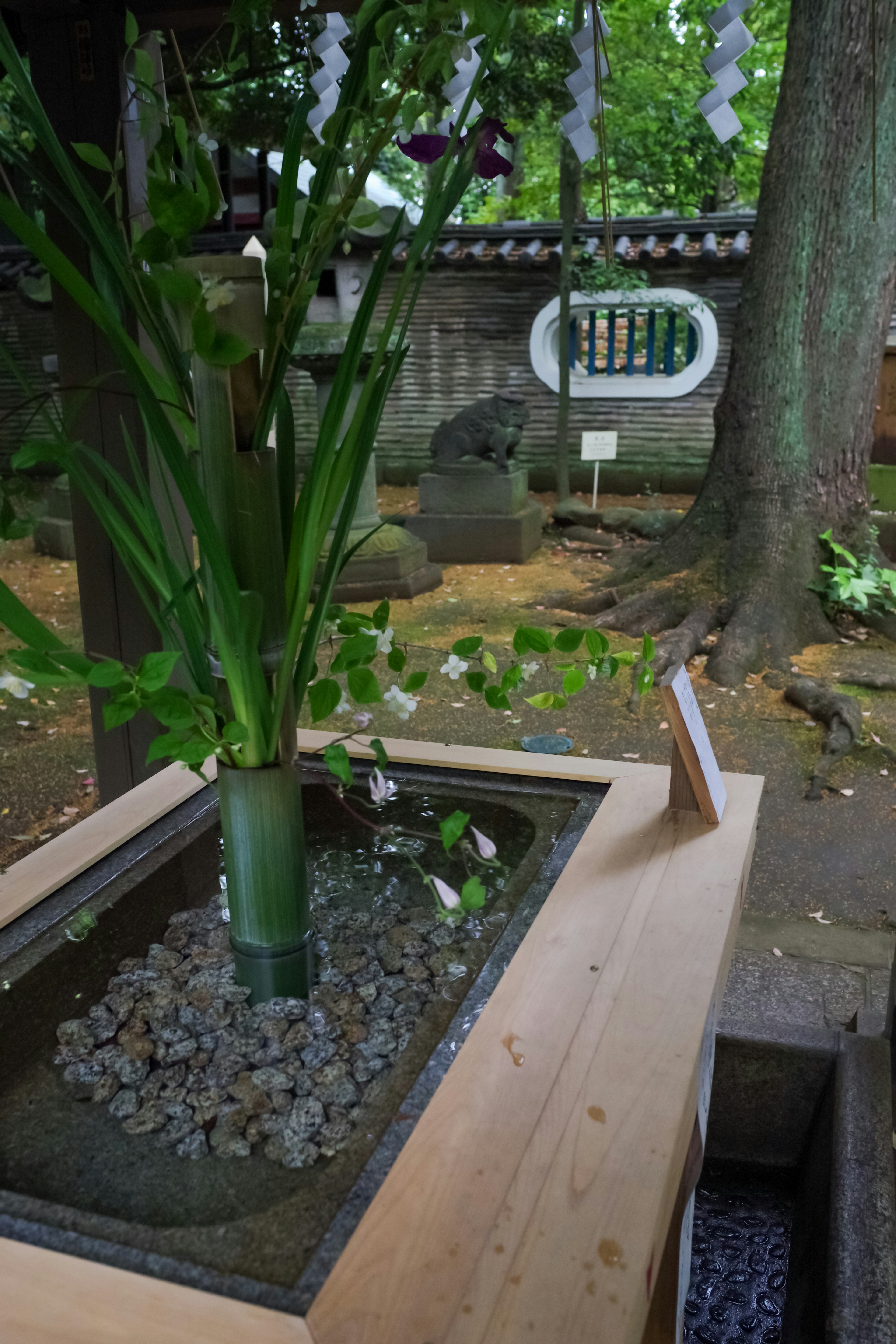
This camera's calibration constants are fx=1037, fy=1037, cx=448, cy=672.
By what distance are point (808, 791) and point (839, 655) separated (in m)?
1.39

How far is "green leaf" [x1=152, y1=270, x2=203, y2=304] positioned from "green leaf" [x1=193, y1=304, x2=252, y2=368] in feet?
0.05

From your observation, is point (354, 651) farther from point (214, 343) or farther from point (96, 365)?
point (96, 365)

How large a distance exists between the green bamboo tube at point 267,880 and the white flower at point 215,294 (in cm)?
50

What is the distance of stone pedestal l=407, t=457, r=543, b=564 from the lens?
6.46 meters

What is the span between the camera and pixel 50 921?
1.31 meters

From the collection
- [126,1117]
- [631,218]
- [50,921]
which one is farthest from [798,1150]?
[631,218]

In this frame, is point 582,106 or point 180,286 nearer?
point 180,286

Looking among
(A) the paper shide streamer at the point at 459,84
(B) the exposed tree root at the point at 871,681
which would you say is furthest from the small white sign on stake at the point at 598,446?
(A) the paper shide streamer at the point at 459,84

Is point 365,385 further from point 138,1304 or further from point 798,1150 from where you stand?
point 798,1150

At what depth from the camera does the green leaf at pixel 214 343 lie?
77 cm

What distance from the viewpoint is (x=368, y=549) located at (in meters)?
5.62

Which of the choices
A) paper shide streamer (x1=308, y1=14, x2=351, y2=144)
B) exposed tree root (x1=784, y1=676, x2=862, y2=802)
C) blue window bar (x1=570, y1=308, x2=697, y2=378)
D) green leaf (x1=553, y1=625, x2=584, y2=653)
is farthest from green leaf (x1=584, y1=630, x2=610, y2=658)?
blue window bar (x1=570, y1=308, x2=697, y2=378)

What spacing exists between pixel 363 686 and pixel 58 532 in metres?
5.31

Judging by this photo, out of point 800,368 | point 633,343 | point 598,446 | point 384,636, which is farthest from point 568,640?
point 633,343
